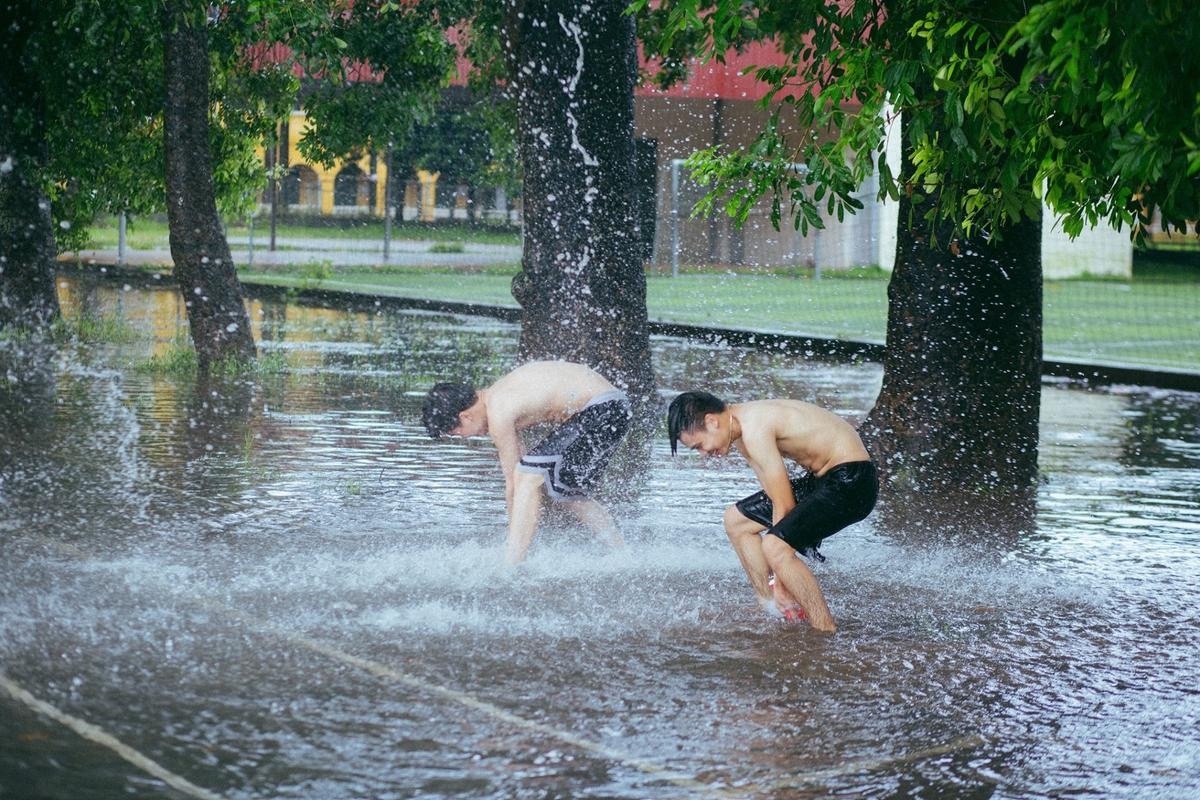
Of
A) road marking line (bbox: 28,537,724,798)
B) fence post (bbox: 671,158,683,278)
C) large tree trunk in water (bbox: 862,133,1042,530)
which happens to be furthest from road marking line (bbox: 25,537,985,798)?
fence post (bbox: 671,158,683,278)

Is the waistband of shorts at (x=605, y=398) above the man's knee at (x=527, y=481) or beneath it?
above

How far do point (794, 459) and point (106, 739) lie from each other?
3059mm

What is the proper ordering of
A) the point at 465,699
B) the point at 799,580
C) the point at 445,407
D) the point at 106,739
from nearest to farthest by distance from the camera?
the point at 106,739
the point at 465,699
the point at 799,580
the point at 445,407

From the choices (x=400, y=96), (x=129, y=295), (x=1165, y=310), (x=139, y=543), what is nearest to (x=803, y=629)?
(x=139, y=543)

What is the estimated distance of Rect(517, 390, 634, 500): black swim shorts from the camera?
798 cm

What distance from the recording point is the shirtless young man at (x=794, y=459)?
6.88 meters

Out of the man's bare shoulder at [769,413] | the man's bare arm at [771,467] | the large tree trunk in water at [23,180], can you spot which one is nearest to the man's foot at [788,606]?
the man's bare arm at [771,467]

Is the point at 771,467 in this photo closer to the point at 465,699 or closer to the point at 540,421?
the point at 540,421

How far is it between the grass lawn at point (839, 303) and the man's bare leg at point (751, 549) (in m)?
12.7

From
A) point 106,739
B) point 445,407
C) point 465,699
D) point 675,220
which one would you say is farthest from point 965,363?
point 675,220

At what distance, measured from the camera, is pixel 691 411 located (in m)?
6.84

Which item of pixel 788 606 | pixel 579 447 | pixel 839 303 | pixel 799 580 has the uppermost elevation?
pixel 839 303

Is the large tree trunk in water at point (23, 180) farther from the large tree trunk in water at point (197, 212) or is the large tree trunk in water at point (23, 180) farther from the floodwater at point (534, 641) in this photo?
the floodwater at point (534, 641)

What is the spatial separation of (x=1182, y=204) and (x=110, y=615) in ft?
14.8
